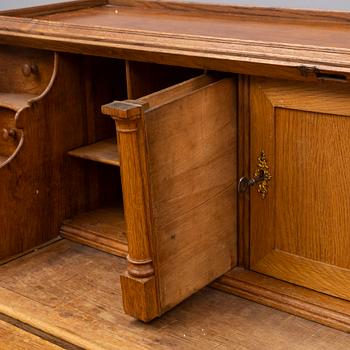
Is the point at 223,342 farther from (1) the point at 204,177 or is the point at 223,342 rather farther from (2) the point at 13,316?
(2) the point at 13,316

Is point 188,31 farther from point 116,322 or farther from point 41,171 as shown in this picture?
point 116,322

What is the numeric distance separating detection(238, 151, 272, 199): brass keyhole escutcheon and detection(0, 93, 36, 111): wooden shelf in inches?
22.8

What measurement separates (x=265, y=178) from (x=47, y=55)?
66 cm

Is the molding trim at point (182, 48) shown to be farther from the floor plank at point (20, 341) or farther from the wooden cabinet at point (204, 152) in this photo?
the floor plank at point (20, 341)

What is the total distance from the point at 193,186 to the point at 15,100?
0.64 metres

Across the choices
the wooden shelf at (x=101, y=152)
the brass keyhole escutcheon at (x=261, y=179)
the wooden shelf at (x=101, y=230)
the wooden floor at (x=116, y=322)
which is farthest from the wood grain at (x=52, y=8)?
the brass keyhole escutcheon at (x=261, y=179)

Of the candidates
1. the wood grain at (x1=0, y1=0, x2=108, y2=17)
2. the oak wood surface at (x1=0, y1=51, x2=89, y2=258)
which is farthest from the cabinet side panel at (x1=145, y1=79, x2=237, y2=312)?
the wood grain at (x1=0, y1=0, x2=108, y2=17)

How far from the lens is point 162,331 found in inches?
65.7

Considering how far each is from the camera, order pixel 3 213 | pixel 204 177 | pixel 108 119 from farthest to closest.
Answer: pixel 108 119 < pixel 3 213 < pixel 204 177

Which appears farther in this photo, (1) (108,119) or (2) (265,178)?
(1) (108,119)

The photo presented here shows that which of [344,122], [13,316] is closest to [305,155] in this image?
[344,122]

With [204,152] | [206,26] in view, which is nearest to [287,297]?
[204,152]

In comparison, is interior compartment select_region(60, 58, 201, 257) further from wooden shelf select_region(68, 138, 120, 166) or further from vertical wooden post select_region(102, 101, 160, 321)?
vertical wooden post select_region(102, 101, 160, 321)

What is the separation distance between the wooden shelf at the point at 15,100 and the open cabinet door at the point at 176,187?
53cm
